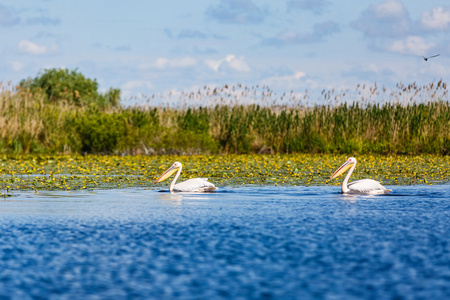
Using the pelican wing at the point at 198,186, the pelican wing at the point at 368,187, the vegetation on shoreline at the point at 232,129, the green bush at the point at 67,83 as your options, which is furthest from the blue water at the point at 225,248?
the green bush at the point at 67,83

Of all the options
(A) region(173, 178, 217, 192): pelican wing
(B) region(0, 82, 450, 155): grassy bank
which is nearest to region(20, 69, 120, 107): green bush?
(B) region(0, 82, 450, 155): grassy bank

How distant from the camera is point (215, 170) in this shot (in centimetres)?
1852

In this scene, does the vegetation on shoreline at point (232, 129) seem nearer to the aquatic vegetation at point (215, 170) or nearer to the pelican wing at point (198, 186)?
the aquatic vegetation at point (215, 170)

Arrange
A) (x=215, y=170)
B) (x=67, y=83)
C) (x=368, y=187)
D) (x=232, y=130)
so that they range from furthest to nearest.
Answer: (x=67, y=83)
(x=232, y=130)
(x=215, y=170)
(x=368, y=187)

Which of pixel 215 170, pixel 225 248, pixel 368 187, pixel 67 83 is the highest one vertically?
pixel 67 83

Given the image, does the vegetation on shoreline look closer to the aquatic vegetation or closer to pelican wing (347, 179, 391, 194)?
the aquatic vegetation

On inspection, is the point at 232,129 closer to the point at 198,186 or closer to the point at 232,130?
the point at 232,130

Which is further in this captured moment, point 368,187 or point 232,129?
point 232,129

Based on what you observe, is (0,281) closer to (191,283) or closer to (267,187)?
(191,283)

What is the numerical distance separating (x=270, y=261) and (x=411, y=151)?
19.4 m

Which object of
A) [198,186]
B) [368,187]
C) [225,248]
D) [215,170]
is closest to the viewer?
[225,248]

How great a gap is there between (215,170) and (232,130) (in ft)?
26.0

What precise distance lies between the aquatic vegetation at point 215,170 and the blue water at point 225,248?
314cm

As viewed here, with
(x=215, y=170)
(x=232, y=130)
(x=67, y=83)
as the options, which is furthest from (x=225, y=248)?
(x=67, y=83)
